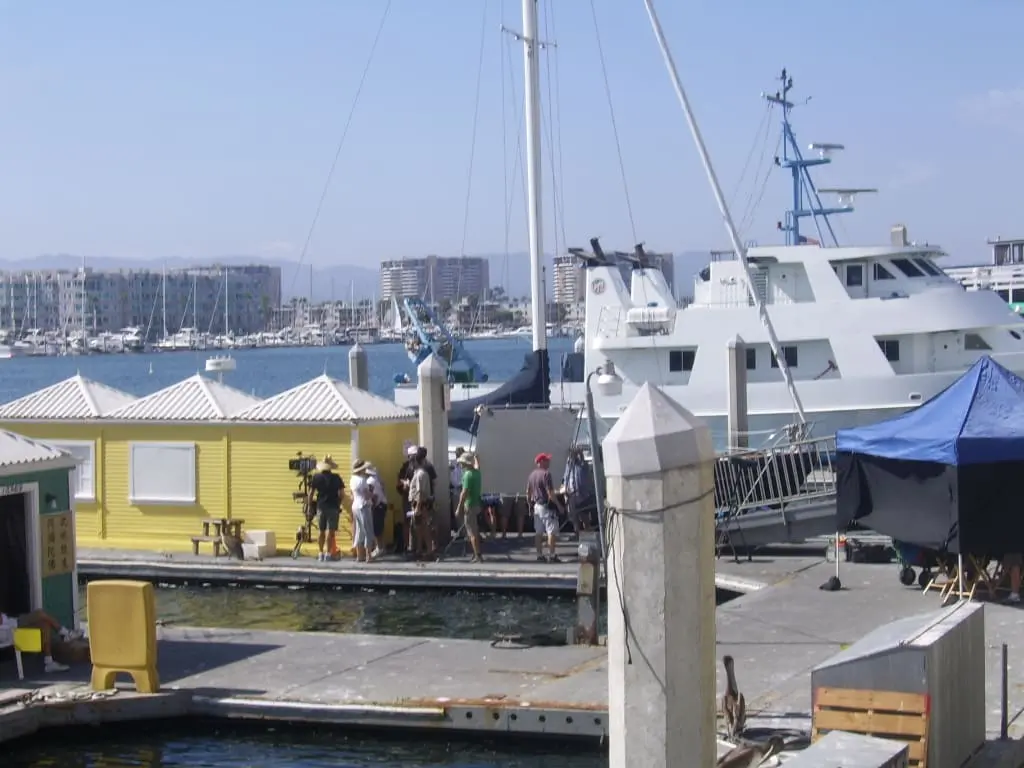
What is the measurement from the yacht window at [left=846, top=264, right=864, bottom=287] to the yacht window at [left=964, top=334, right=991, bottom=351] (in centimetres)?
266

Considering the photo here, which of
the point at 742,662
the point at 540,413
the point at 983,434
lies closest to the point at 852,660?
the point at 742,662

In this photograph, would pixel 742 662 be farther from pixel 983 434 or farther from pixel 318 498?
pixel 318 498

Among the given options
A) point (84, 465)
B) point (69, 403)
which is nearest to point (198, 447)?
point (84, 465)

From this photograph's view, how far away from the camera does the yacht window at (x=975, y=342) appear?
33.2 metres

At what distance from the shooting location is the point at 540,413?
→ 22078 mm

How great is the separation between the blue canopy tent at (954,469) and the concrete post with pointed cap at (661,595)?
7904 millimetres

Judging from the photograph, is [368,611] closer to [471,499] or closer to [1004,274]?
[471,499]

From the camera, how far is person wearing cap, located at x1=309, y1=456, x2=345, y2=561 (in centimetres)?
1900

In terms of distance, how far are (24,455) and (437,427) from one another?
6.71m

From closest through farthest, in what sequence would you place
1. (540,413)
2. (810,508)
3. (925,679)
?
(925,679) < (810,508) < (540,413)

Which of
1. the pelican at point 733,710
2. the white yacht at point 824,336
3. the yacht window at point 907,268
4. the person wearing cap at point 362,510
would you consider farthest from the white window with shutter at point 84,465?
the yacht window at point 907,268

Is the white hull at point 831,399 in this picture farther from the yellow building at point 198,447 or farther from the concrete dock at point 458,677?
→ the concrete dock at point 458,677

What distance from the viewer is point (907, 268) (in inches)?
1310

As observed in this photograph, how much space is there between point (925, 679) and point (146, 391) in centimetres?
10430
